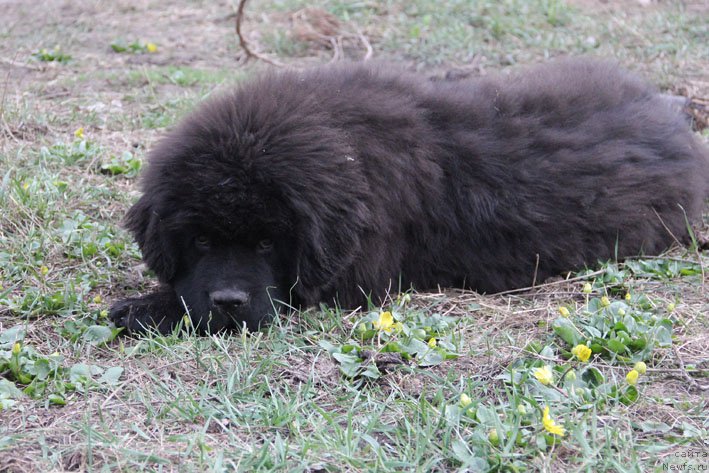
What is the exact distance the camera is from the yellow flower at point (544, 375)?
137 inches

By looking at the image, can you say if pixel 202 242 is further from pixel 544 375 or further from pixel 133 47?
pixel 133 47

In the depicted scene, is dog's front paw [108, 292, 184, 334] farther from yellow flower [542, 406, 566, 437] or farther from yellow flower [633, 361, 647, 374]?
yellow flower [633, 361, 647, 374]

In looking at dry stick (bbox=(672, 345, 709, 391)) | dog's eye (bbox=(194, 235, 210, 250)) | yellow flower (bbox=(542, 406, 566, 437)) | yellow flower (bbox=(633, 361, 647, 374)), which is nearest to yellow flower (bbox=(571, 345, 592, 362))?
yellow flower (bbox=(633, 361, 647, 374))

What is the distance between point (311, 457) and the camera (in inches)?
122

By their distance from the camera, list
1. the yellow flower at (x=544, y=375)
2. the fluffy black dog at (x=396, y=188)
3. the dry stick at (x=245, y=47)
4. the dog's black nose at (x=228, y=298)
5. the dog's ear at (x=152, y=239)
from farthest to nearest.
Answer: the dry stick at (x=245, y=47)
the dog's ear at (x=152, y=239)
the fluffy black dog at (x=396, y=188)
the dog's black nose at (x=228, y=298)
the yellow flower at (x=544, y=375)

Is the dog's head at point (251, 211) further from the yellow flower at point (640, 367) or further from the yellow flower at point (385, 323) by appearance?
the yellow flower at point (640, 367)

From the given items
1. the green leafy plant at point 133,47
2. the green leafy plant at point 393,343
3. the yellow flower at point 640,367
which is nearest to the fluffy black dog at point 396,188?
the green leafy plant at point 393,343

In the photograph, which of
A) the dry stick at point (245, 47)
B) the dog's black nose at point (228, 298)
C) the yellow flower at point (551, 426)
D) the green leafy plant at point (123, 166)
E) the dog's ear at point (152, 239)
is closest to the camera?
the yellow flower at point (551, 426)

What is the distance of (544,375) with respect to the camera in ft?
11.5

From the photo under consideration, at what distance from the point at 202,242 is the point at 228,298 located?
0.37 m

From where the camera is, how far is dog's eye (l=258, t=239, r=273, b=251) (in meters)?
4.40

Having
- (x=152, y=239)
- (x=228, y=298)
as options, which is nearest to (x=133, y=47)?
(x=152, y=239)

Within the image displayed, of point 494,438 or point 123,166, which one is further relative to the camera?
point 123,166

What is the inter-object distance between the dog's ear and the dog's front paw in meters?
0.14
